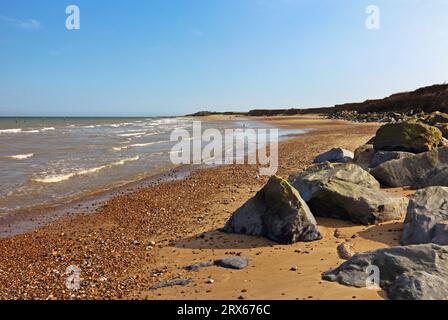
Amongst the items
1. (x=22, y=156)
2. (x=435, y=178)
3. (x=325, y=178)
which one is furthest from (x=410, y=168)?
(x=22, y=156)

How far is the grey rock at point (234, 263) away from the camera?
6.24 metres

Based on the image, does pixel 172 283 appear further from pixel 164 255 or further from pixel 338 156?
pixel 338 156

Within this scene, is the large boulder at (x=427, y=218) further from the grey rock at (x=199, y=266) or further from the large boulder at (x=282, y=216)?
the grey rock at (x=199, y=266)

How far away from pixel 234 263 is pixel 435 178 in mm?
5750

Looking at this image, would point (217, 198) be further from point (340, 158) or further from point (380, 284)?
point (380, 284)

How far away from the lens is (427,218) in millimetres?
6578

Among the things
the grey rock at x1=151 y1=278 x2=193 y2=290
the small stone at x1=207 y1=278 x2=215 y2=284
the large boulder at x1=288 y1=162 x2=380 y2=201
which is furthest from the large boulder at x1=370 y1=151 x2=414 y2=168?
the grey rock at x1=151 y1=278 x2=193 y2=290

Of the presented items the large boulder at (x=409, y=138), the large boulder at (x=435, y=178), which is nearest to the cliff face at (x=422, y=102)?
the large boulder at (x=409, y=138)

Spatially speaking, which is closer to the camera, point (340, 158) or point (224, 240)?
point (224, 240)

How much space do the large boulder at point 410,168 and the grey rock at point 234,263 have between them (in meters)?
5.93

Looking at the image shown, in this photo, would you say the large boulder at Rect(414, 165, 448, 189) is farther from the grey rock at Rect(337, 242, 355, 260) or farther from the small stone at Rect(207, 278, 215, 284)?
the small stone at Rect(207, 278, 215, 284)

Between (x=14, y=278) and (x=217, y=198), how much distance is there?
612 cm

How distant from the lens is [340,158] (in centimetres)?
1512
